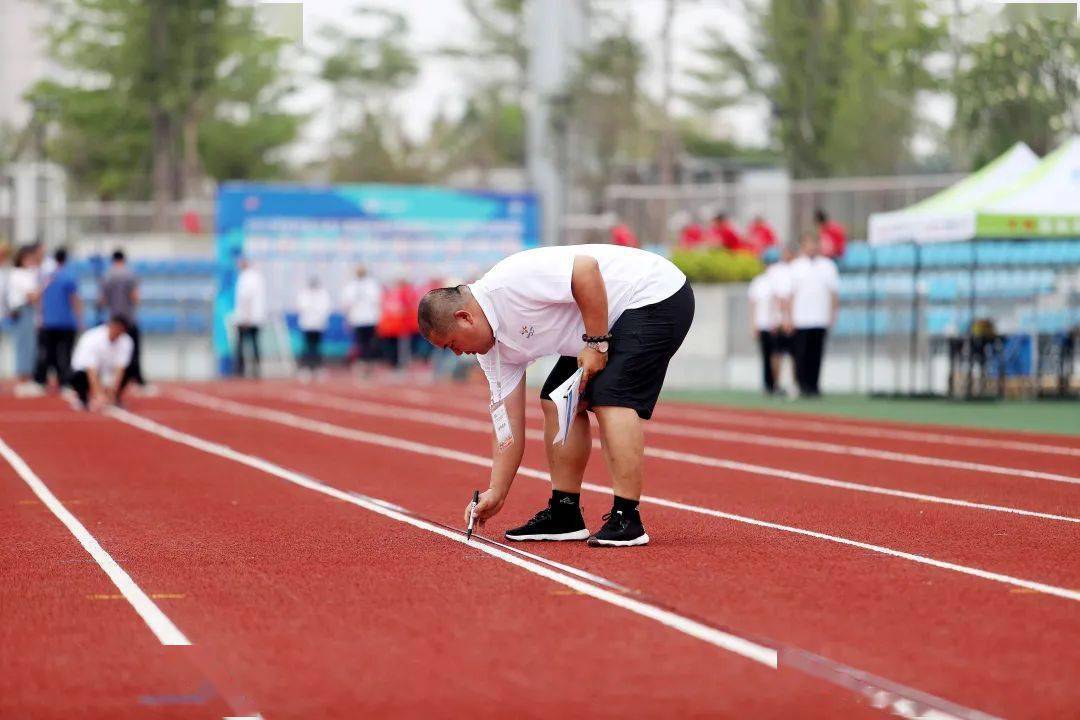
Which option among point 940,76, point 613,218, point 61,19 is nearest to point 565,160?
point 613,218

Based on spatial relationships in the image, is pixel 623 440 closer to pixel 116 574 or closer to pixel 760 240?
pixel 116 574

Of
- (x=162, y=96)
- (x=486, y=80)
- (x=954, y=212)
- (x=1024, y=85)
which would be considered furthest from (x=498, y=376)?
(x=486, y=80)

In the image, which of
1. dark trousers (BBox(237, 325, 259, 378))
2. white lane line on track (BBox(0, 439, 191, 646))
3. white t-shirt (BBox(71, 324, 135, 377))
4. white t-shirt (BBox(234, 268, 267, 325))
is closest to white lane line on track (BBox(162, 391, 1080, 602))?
white t-shirt (BBox(71, 324, 135, 377))

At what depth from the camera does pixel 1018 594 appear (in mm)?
7094

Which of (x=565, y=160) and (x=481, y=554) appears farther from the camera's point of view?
(x=565, y=160)

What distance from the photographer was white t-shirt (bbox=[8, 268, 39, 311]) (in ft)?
84.2

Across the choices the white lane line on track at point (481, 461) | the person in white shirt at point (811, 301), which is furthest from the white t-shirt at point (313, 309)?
the person in white shirt at point (811, 301)

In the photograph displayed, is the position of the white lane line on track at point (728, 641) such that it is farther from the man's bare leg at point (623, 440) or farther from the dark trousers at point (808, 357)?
the dark trousers at point (808, 357)

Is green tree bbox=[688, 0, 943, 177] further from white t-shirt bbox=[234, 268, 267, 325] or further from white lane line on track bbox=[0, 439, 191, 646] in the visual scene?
white lane line on track bbox=[0, 439, 191, 646]

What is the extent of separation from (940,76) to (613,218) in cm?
928

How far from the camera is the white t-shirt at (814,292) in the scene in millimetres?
23891

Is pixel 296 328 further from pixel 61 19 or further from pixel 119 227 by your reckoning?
pixel 61 19

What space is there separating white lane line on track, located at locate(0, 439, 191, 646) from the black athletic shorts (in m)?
1.96

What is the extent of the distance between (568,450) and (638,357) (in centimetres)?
62
